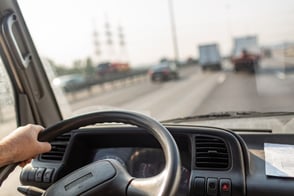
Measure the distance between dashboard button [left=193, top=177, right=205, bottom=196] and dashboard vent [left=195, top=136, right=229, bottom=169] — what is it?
0.13 meters

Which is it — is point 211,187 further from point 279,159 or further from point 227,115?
point 227,115

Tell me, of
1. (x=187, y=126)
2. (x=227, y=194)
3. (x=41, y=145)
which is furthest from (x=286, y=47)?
(x=41, y=145)

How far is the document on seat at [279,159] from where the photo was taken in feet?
8.23

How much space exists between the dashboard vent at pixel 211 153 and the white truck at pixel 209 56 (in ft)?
9.00

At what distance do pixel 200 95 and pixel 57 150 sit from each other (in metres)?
3.77

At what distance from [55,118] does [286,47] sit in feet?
7.54

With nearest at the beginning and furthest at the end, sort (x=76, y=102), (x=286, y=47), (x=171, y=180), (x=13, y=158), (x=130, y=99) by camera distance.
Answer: (x=171, y=180), (x=13, y=158), (x=286, y=47), (x=76, y=102), (x=130, y=99)

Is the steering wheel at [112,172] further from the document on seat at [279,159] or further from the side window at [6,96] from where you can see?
the side window at [6,96]

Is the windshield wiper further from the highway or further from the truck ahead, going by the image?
the truck ahead

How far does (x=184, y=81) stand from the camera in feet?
28.8

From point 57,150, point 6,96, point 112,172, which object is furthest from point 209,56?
point 112,172

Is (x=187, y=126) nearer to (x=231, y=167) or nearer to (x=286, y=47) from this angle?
(x=231, y=167)

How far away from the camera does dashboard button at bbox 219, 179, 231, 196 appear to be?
2467 mm

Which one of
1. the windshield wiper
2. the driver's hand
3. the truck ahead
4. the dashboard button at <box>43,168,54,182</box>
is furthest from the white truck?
the driver's hand
